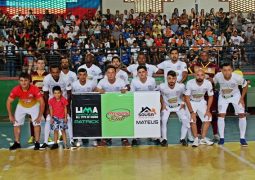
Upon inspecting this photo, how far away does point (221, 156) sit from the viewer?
9586mm

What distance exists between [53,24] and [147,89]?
11.4 metres

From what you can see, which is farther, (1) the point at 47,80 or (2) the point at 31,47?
(2) the point at 31,47

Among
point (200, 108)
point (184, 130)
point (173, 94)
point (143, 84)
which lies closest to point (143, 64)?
point (143, 84)

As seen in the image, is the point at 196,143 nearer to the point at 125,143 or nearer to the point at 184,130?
the point at 184,130

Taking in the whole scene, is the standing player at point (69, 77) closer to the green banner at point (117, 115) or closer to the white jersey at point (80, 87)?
the white jersey at point (80, 87)

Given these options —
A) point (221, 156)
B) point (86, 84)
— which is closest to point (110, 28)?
point (86, 84)

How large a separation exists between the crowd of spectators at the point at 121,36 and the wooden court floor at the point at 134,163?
7.11 metres

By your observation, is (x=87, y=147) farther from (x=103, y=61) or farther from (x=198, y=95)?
(x=103, y=61)

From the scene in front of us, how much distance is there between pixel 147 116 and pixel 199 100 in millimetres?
1261

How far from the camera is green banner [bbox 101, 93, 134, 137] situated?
11.1 meters

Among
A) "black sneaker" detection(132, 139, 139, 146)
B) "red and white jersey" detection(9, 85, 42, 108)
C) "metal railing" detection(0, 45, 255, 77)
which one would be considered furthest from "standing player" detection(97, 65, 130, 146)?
"metal railing" detection(0, 45, 255, 77)

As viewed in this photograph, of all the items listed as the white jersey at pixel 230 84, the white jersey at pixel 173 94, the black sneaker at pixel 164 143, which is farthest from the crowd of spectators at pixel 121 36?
the black sneaker at pixel 164 143

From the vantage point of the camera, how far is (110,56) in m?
18.4

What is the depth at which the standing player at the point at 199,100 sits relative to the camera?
10.8 metres
